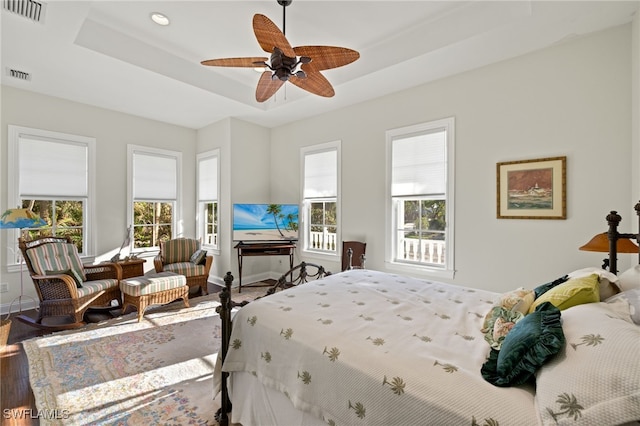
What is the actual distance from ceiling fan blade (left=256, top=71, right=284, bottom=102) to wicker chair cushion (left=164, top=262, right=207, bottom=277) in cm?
266

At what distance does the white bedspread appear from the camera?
1.05 metres

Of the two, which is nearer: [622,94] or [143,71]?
[622,94]

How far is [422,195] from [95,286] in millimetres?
4064

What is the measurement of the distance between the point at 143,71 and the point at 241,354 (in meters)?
3.33

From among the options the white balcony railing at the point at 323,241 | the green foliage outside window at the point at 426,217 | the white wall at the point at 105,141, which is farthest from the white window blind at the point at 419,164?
the white wall at the point at 105,141

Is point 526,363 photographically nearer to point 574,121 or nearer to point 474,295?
point 474,295

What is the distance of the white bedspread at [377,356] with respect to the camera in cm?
105

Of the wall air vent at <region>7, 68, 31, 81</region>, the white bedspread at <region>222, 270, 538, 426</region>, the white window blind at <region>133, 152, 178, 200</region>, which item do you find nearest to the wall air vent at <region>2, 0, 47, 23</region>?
the wall air vent at <region>7, 68, 31, 81</region>

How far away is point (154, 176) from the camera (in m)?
5.20

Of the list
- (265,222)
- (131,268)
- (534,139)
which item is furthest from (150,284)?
(534,139)

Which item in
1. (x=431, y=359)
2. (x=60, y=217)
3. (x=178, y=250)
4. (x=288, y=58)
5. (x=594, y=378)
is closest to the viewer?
(x=594, y=378)

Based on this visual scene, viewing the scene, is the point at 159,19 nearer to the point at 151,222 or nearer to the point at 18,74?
the point at 18,74

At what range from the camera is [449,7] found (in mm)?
2779

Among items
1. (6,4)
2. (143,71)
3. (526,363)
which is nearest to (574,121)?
(526,363)
